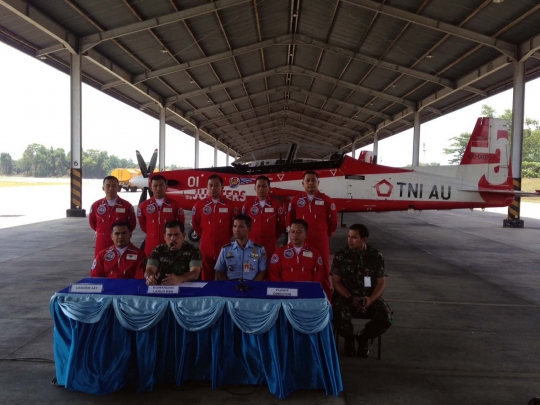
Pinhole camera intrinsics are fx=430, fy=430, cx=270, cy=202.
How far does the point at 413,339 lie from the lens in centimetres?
443

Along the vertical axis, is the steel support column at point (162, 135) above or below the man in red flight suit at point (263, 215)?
above

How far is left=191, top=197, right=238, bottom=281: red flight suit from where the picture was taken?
545 cm

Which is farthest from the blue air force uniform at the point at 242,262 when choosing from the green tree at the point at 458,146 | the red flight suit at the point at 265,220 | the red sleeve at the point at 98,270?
the green tree at the point at 458,146

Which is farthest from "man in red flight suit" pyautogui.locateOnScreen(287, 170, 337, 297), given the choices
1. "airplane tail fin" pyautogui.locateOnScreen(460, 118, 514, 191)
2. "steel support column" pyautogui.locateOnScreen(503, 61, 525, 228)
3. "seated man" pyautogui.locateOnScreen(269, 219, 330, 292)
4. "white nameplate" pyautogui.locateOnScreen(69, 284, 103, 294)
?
"steel support column" pyautogui.locateOnScreen(503, 61, 525, 228)

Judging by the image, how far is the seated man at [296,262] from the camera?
4129 millimetres

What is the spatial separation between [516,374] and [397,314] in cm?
173

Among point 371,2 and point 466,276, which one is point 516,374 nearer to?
point 466,276

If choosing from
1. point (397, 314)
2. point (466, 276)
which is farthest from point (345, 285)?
point (466, 276)

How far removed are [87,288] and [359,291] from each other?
239 centimetres

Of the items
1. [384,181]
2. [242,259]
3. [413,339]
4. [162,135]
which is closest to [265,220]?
[242,259]

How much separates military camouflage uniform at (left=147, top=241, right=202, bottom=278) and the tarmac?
103 centimetres

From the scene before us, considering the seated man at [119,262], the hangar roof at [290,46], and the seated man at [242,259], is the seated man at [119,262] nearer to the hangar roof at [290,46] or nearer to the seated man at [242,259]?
the seated man at [242,259]

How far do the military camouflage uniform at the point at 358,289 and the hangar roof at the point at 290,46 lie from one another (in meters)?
6.74

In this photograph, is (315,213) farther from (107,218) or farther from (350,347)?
(107,218)
